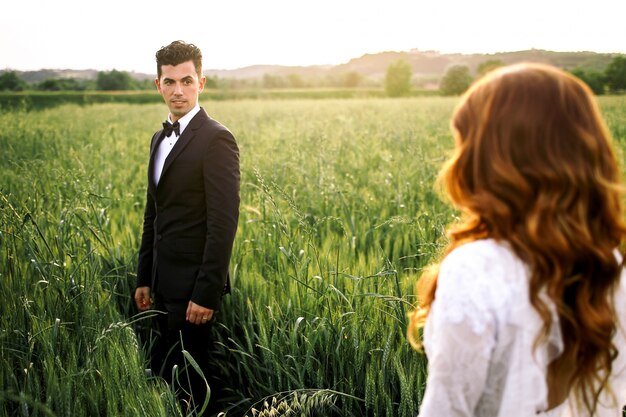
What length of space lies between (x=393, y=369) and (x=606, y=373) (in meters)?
1.10

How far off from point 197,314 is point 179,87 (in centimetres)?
109

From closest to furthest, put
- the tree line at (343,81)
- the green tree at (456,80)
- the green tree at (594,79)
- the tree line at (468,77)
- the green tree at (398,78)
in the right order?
the tree line at (468,77) → the tree line at (343,81) → the green tree at (594,79) → the green tree at (456,80) → the green tree at (398,78)

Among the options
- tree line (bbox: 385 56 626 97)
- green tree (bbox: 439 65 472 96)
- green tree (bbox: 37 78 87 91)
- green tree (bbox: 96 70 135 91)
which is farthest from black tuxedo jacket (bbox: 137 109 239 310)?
green tree (bbox: 96 70 135 91)

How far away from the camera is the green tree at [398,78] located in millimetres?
89625

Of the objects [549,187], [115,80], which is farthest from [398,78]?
[549,187]

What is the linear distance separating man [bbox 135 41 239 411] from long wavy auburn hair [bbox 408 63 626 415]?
1.46 meters

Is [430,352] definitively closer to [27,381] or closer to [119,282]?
[27,381]

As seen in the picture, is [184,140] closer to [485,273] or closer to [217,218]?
[217,218]

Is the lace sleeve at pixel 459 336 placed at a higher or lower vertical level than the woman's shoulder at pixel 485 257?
Answer: lower

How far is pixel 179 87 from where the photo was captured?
2582mm

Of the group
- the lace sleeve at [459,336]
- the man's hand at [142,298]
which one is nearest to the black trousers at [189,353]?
the man's hand at [142,298]

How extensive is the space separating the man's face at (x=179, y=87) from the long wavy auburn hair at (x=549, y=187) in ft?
5.70

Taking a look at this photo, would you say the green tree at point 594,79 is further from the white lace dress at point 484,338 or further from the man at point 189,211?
the white lace dress at point 484,338

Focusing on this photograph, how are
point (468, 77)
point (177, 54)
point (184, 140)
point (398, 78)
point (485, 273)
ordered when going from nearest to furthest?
point (485, 273) → point (184, 140) → point (177, 54) → point (468, 77) → point (398, 78)
